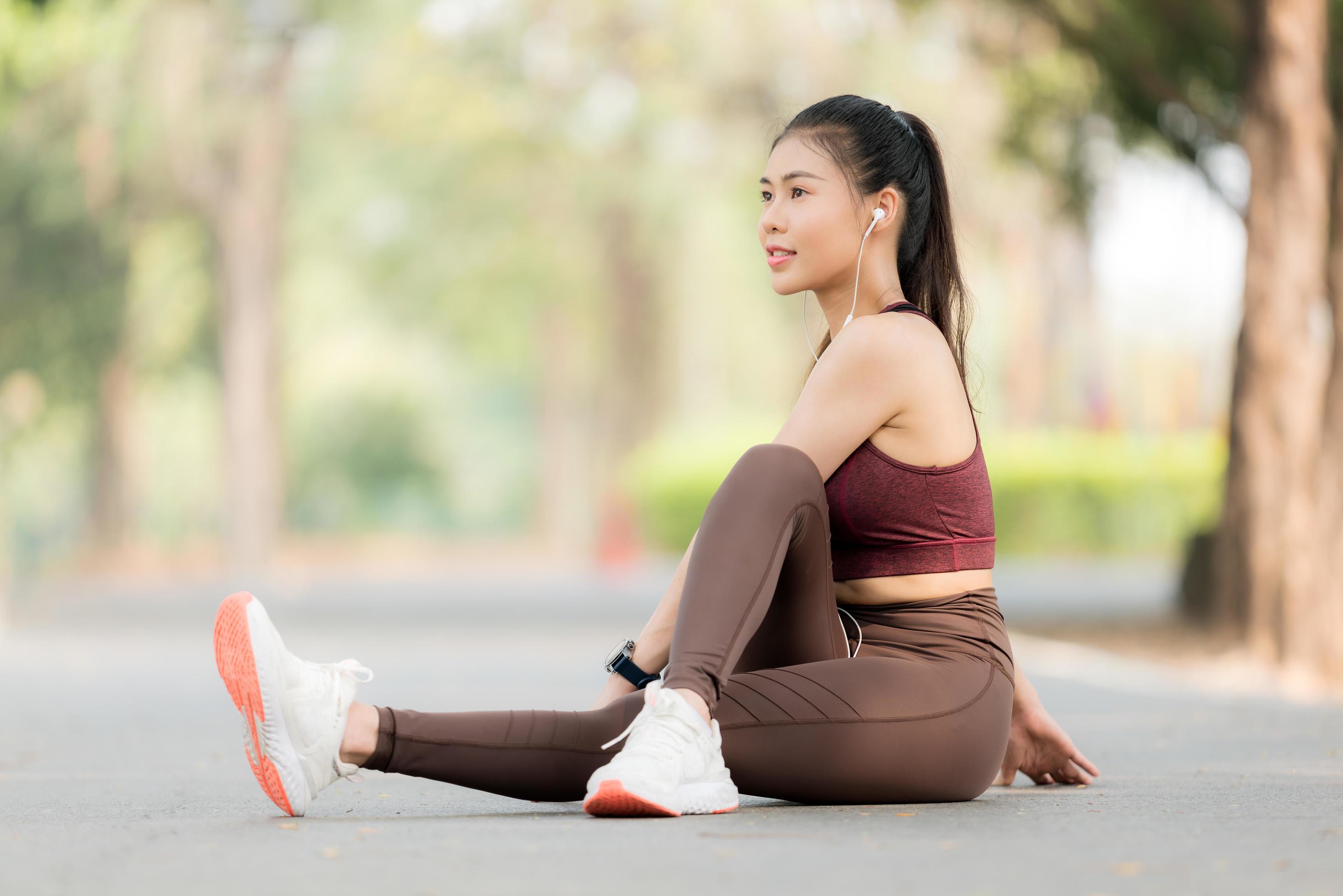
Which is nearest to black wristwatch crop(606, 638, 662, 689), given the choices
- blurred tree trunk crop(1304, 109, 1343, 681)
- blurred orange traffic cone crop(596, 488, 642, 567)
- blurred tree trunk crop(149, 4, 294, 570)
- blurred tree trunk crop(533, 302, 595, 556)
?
blurred tree trunk crop(1304, 109, 1343, 681)

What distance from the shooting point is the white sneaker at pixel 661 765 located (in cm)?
339

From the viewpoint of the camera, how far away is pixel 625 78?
99.3 ft

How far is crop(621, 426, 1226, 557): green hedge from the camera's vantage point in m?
29.4

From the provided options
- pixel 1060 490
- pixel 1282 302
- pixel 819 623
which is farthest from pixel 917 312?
pixel 1060 490

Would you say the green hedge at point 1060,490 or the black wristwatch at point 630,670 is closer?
the black wristwatch at point 630,670

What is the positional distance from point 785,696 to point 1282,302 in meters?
7.42

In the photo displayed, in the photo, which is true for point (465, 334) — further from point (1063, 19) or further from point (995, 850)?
point (995, 850)

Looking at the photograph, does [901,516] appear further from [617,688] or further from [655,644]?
[617,688]

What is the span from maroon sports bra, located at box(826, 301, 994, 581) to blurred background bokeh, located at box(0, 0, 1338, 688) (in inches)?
281

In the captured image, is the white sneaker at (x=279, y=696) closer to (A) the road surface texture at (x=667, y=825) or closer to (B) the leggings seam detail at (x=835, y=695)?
(A) the road surface texture at (x=667, y=825)

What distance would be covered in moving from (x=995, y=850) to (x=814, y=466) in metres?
0.86

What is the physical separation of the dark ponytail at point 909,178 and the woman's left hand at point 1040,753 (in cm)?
84

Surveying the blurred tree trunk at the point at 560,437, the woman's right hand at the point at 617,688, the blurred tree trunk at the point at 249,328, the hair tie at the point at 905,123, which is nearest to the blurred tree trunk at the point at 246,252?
the blurred tree trunk at the point at 249,328

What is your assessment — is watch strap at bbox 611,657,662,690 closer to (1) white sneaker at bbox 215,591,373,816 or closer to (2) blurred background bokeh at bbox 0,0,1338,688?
(1) white sneaker at bbox 215,591,373,816
